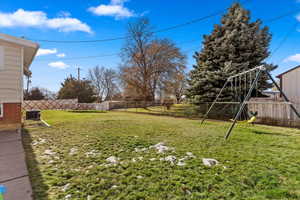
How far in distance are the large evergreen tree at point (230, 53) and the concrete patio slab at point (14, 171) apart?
9.24 meters

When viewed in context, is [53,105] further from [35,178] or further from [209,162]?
[209,162]

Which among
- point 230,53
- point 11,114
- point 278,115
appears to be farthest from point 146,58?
point 11,114

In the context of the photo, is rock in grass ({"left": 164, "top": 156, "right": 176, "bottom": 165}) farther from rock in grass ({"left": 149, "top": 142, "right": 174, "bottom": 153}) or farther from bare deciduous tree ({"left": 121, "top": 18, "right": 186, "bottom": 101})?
bare deciduous tree ({"left": 121, "top": 18, "right": 186, "bottom": 101})

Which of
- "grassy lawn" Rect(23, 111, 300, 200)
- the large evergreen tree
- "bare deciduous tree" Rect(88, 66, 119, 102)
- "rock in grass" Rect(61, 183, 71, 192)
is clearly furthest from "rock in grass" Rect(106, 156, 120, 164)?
"bare deciduous tree" Rect(88, 66, 119, 102)

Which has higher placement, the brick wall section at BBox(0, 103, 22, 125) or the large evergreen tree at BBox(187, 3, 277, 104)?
the large evergreen tree at BBox(187, 3, 277, 104)

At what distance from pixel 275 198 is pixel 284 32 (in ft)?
44.2

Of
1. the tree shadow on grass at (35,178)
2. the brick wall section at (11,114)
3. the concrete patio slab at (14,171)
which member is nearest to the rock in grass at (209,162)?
the tree shadow on grass at (35,178)

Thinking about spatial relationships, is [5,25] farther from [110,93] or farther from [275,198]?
[110,93]

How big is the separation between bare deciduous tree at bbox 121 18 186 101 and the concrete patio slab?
15.9 meters

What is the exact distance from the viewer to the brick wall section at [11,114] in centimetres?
559

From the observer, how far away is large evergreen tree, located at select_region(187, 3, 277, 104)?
9836 mm

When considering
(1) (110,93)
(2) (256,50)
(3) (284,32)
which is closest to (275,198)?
(2) (256,50)

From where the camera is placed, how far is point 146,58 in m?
19.7

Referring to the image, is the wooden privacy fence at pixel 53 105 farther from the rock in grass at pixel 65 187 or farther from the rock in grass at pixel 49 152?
the rock in grass at pixel 65 187
